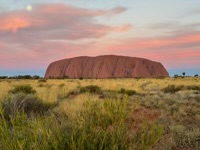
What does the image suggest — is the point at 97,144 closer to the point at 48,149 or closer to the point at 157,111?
Answer: the point at 48,149

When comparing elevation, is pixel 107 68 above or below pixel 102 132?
above

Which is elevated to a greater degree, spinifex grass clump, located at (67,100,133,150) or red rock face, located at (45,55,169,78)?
red rock face, located at (45,55,169,78)

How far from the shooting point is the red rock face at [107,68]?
573ft

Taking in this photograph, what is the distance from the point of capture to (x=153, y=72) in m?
180

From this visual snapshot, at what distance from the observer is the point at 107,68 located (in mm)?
177000

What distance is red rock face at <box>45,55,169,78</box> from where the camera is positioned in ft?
573

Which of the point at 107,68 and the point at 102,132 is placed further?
the point at 107,68

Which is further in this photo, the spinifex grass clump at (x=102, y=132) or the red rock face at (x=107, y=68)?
the red rock face at (x=107, y=68)

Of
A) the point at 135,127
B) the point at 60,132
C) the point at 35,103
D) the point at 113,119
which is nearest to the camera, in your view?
the point at 60,132

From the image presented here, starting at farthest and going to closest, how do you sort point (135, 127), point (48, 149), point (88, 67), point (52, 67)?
1. point (52, 67)
2. point (88, 67)
3. point (135, 127)
4. point (48, 149)

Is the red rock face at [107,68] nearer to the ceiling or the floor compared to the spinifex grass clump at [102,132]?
nearer to the ceiling

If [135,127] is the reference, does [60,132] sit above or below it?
above

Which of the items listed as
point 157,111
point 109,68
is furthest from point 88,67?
point 157,111

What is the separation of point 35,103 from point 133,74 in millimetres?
157789
